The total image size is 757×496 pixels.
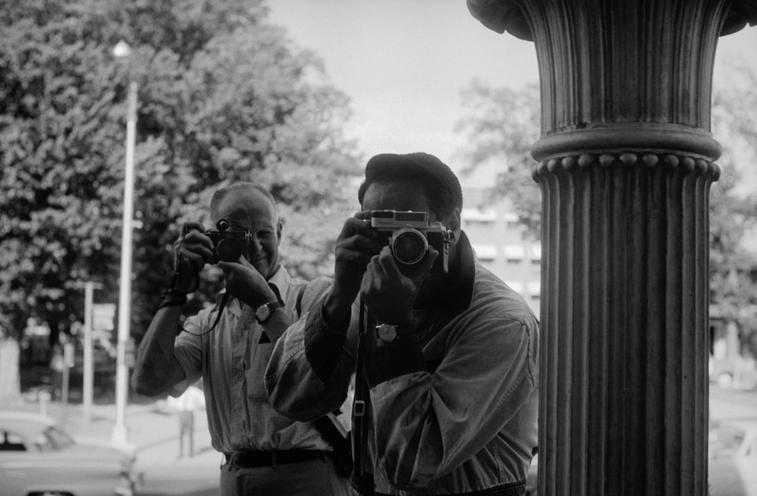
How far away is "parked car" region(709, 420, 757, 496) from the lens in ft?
25.7

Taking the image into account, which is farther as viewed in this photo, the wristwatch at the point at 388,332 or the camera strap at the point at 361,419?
the camera strap at the point at 361,419

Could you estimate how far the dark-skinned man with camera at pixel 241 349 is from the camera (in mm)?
2787

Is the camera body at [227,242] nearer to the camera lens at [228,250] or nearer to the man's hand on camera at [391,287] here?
the camera lens at [228,250]

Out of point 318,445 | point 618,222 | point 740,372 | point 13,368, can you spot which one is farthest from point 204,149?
point 740,372

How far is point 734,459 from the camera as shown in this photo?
841 centimetres

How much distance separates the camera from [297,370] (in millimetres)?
1907

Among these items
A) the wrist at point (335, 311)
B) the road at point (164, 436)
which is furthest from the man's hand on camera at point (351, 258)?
the road at point (164, 436)

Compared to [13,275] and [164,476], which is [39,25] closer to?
[13,275]

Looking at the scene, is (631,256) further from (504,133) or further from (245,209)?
(504,133)

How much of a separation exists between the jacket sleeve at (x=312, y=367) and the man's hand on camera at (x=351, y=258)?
0.16ft

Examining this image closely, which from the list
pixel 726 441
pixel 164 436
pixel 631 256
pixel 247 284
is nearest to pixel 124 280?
pixel 164 436

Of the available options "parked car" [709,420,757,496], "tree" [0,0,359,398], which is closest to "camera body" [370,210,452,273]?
"parked car" [709,420,757,496]

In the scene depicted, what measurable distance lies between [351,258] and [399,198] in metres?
0.14

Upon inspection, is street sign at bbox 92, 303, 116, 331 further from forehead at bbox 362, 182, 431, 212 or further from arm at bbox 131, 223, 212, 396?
forehead at bbox 362, 182, 431, 212
